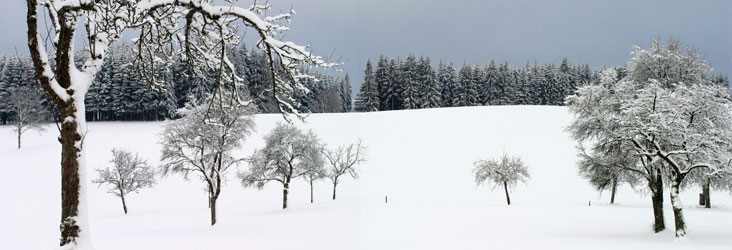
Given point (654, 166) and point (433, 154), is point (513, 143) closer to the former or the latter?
point (433, 154)

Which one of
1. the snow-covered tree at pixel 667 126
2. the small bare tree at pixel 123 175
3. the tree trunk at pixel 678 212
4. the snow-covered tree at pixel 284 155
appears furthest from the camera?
the small bare tree at pixel 123 175

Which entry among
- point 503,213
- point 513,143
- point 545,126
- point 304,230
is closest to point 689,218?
point 503,213

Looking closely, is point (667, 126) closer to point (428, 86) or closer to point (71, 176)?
point (71, 176)

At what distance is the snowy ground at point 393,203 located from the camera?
16.7 meters

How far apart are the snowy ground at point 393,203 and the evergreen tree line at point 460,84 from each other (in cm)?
1359

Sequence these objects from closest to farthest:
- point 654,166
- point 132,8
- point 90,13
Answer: point 132,8 → point 90,13 → point 654,166

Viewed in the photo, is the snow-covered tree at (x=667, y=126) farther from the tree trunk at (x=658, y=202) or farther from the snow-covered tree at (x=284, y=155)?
the snow-covered tree at (x=284, y=155)

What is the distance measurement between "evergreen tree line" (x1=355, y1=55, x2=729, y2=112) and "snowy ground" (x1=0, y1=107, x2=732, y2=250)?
1359 cm

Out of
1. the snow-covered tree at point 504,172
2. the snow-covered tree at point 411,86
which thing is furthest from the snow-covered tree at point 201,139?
the snow-covered tree at point 411,86

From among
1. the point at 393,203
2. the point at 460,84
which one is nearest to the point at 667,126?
the point at 393,203

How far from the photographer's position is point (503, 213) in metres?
28.2

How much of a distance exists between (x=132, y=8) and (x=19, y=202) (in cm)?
3719

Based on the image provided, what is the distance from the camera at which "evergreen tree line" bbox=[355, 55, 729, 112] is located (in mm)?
79000

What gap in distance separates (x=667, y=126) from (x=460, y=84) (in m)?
71.5
